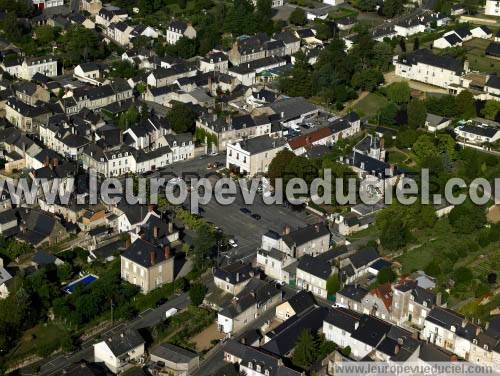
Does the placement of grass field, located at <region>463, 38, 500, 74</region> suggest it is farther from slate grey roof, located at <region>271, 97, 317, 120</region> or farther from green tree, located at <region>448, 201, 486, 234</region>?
green tree, located at <region>448, 201, 486, 234</region>

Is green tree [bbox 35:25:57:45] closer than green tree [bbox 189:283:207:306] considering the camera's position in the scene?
No

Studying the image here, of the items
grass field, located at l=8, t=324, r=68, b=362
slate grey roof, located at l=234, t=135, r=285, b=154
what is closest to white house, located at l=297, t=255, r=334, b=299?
grass field, located at l=8, t=324, r=68, b=362

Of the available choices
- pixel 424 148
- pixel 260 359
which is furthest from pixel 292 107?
pixel 260 359

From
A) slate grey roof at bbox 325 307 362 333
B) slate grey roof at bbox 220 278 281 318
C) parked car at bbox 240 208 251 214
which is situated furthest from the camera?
parked car at bbox 240 208 251 214

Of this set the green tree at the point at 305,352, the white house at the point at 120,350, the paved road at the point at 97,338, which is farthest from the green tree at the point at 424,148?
the white house at the point at 120,350

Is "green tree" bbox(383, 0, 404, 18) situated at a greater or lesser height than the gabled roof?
greater

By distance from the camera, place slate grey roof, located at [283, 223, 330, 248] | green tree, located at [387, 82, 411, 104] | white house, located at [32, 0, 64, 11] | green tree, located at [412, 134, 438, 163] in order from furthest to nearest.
Answer: white house, located at [32, 0, 64, 11] → green tree, located at [387, 82, 411, 104] → green tree, located at [412, 134, 438, 163] → slate grey roof, located at [283, 223, 330, 248]
